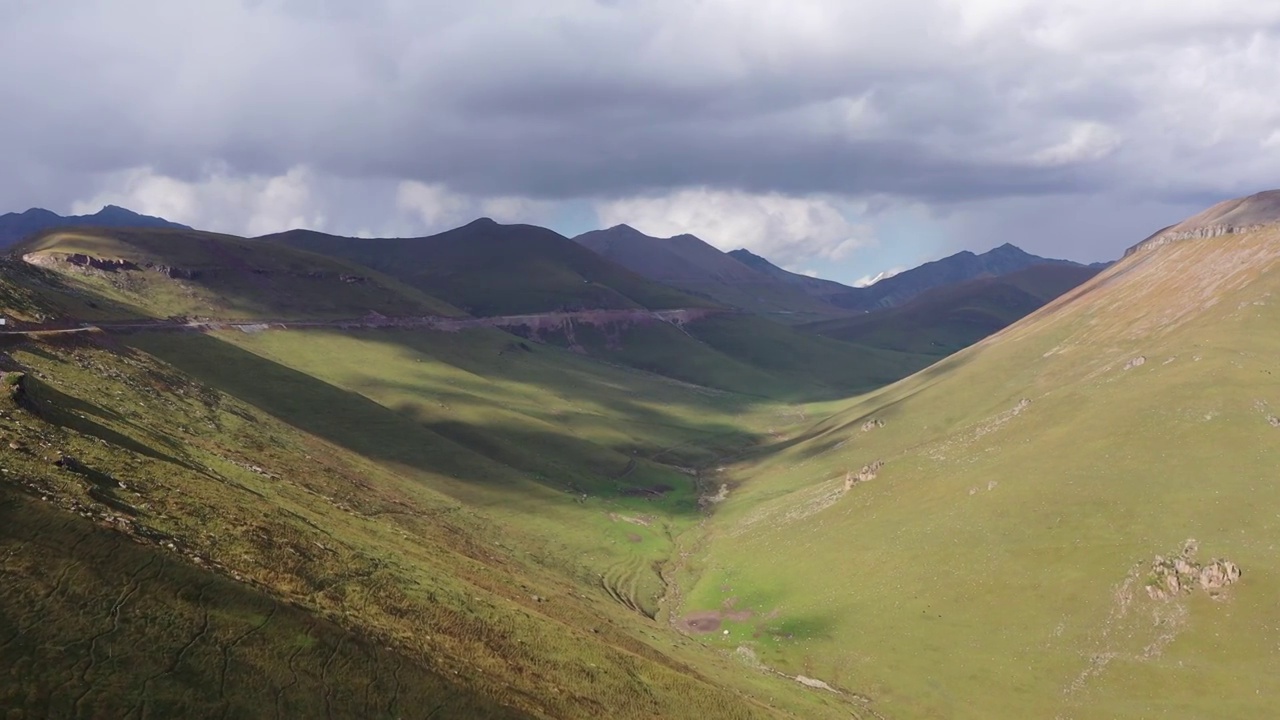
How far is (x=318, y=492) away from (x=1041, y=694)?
236 ft

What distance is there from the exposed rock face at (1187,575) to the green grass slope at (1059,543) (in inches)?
12.9

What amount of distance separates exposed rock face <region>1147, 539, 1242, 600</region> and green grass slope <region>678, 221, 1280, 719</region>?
327mm

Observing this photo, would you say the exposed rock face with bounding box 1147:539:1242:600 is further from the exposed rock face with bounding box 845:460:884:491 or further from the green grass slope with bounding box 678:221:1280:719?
the exposed rock face with bounding box 845:460:884:491

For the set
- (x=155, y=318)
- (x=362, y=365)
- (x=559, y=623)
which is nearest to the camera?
(x=559, y=623)

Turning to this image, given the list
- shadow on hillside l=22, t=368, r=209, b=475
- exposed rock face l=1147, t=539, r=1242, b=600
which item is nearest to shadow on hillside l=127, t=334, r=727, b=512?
shadow on hillside l=22, t=368, r=209, b=475

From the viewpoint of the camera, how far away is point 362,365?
196 m

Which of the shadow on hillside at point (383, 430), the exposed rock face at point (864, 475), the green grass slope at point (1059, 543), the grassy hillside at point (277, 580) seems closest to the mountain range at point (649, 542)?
the grassy hillside at point (277, 580)

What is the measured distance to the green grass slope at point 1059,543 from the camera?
67125 mm

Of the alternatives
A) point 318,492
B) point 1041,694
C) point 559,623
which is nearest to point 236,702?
point 559,623

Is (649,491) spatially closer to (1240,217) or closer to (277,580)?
(277,580)

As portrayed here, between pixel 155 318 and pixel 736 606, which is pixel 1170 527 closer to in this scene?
pixel 736 606

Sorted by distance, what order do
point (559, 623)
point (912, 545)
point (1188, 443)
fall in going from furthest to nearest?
point (912, 545) < point (1188, 443) < point (559, 623)

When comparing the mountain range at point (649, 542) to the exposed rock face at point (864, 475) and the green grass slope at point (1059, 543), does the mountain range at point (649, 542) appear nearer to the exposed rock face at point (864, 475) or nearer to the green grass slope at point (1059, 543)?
the green grass slope at point (1059, 543)

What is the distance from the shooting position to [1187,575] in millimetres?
70875
